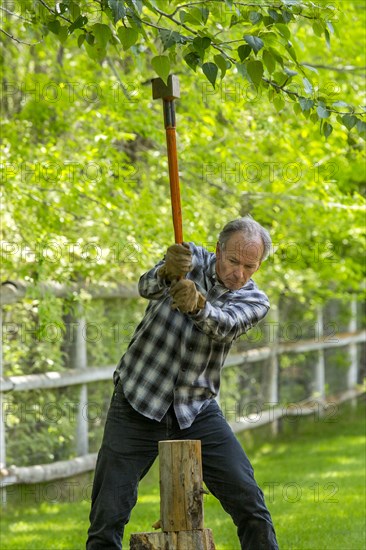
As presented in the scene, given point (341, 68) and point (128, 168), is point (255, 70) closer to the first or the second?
point (128, 168)

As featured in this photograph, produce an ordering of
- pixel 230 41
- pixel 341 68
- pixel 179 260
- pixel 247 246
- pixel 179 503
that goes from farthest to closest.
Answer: pixel 341 68
pixel 230 41
pixel 247 246
pixel 179 260
pixel 179 503

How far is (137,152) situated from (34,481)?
325 cm

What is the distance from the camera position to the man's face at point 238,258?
15.0 feet

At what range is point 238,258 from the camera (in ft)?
15.1

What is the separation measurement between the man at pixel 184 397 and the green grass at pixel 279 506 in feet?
8.28

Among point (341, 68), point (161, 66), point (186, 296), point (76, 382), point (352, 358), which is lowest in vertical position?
point (76, 382)

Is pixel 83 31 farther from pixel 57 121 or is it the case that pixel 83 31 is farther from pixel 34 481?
pixel 34 481

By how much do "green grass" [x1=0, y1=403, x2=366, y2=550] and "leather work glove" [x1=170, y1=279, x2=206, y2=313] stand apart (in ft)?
10.6

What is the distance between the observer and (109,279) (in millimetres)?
10094

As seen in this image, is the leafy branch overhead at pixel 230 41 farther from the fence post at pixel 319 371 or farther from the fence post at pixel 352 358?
the fence post at pixel 352 358

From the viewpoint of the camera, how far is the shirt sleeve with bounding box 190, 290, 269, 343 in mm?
4301

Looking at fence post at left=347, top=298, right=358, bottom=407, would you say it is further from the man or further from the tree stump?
the tree stump

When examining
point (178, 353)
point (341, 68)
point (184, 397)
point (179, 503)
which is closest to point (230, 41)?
point (178, 353)

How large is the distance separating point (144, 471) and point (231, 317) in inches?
33.6
